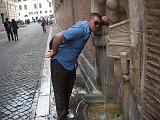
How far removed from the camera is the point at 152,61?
3.82 m

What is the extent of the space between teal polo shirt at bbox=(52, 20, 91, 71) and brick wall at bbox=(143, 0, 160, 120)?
150 centimetres

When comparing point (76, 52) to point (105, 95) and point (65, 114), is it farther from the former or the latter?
point (105, 95)

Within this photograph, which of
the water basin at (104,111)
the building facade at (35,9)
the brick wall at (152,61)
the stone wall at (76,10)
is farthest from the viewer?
the building facade at (35,9)

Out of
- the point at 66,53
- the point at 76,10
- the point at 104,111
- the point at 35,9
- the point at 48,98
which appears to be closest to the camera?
the point at 66,53

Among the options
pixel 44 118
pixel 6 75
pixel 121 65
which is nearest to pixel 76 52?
pixel 121 65

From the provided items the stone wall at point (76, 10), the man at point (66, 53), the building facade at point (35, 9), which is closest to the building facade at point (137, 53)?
the man at point (66, 53)

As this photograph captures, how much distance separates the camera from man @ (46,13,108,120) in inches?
207

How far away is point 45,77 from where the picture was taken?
32.7ft

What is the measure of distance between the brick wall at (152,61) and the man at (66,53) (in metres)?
1.45

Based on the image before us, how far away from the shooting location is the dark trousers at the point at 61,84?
5.61 meters

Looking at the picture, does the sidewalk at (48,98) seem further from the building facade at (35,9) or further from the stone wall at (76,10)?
the building facade at (35,9)

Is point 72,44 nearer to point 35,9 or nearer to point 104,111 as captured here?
point 104,111

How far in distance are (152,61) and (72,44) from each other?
6.04ft

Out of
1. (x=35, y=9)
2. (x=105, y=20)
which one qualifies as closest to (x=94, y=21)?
(x=105, y=20)
